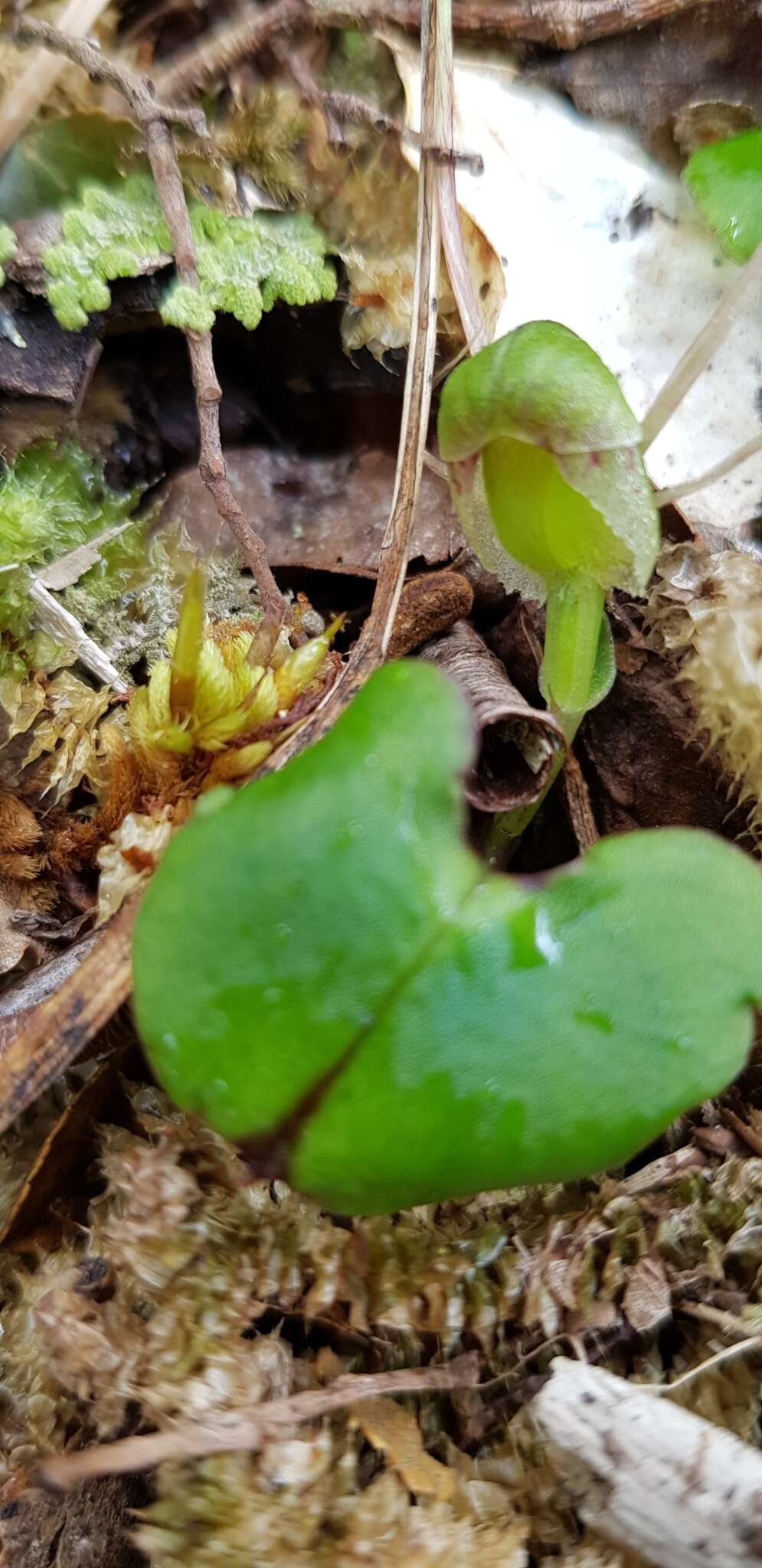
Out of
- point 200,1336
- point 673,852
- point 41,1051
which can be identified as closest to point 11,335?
point 41,1051

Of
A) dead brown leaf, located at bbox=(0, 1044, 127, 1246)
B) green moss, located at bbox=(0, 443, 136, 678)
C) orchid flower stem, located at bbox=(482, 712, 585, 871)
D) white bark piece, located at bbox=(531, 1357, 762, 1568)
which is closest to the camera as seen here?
white bark piece, located at bbox=(531, 1357, 762, 1568)

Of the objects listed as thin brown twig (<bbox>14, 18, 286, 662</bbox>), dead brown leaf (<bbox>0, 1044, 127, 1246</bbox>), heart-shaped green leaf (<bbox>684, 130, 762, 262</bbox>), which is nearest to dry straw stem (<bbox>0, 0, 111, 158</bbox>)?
thin brown twig (<bbox>14, 18, 286, 662</bbox>)

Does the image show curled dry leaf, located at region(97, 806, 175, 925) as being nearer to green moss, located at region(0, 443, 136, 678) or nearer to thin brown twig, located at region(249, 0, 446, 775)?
thin brown twig, located at region(249, 0, 446, 775)

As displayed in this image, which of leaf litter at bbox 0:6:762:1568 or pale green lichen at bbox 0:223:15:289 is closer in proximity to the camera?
leaf litter at bbox 0:6:762:1568

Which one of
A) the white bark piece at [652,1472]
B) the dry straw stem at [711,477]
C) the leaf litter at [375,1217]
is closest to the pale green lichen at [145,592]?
the leaf litter at [375,1217]

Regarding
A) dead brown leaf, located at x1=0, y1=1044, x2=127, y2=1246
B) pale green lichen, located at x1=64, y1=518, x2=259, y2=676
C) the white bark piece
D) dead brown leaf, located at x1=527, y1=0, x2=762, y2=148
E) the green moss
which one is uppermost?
dead brown leaf, located at x1=527, y1=0, x2=762, y2=148

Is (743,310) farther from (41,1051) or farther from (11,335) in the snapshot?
(41,1051)

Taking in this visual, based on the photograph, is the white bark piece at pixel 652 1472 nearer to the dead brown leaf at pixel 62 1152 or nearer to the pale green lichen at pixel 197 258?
the dead brown leaf at pixel 62 1152
